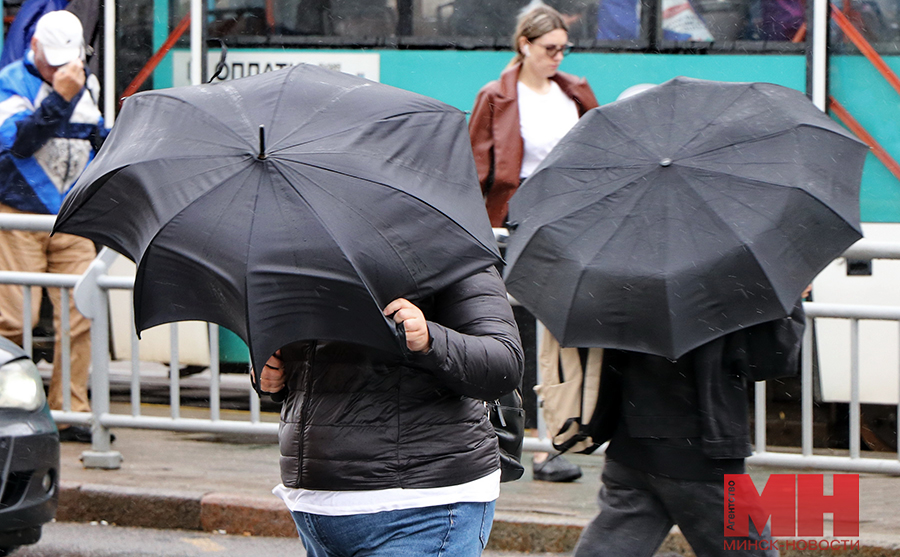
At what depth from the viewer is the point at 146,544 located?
5211mm

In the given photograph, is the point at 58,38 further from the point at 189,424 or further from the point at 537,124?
the point at 537,124

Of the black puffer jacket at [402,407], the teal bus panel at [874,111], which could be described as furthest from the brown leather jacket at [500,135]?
the black puffer jacket at [402,407]

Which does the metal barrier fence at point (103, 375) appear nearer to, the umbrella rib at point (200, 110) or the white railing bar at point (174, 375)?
the white railing bar at point (174, 375)

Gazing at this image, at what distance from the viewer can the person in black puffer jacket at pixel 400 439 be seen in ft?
8.01

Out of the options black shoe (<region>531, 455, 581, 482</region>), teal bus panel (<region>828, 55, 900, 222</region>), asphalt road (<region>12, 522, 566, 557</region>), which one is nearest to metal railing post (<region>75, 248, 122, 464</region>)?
asphalt road (<region>12, 522, 566, 557</region>)

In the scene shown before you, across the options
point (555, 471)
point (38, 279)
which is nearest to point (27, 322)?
point (38, 279)

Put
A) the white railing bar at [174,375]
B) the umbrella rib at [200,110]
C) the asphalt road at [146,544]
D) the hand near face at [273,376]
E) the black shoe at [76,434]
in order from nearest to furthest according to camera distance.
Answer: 1. the umbrella rib at [200,110]
2. the hand near face at [273,376]
3. the asphalt road at [146,544]
4. the white railing bar at [174,375]
5. the black shoe at [76,434]

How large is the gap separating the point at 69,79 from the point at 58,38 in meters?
0.24

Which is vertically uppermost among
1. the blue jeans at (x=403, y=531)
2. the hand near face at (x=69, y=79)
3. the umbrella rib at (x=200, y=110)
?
the hand near face at (x=69, y=79)

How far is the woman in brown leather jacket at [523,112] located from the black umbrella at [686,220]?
108 inches

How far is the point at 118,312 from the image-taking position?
286 inches

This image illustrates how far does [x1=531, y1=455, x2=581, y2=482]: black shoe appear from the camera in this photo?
5793 millimetres

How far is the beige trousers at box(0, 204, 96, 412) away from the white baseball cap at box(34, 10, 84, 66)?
3.02 ft

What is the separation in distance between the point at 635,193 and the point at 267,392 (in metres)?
1.21
